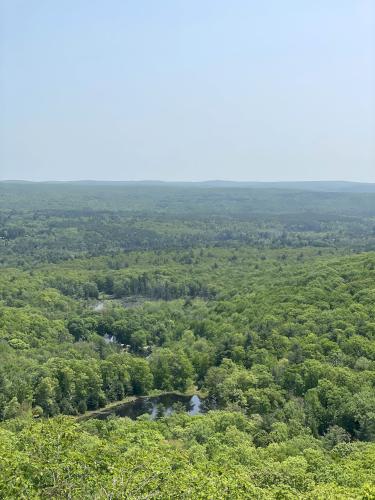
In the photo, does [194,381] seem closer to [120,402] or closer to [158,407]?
[158,407]

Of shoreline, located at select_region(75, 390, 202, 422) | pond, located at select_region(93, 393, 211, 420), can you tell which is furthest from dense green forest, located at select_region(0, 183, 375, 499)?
pond, located at select_region(93, 393, 211, 420)

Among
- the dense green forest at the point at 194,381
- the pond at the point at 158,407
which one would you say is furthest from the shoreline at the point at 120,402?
the dense green forest at the point at 194,381

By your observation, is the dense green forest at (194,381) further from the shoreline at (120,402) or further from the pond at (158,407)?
the pond at (158,407)

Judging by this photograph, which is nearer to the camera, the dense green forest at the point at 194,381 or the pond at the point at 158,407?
the dense green forest at the point at 194,381

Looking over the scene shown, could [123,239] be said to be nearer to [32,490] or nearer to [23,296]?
[23,296]

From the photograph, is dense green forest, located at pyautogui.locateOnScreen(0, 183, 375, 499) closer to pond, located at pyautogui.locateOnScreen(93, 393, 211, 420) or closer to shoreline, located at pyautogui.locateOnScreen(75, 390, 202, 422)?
shoreline, located at pyautogui.locateOnScreen(75, 390, 202, 422)

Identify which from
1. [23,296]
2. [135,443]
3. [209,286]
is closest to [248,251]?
[209,286]

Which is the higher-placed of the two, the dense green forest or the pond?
the dense green forest
